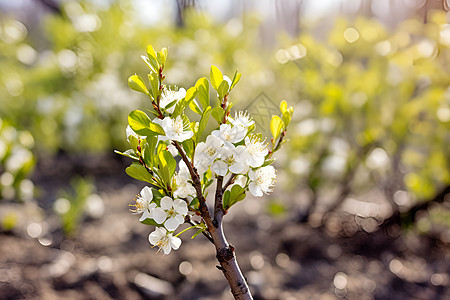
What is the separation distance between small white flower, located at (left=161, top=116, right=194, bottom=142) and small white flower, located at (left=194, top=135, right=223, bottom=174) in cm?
4

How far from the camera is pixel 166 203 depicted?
71 cm

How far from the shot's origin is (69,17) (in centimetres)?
381

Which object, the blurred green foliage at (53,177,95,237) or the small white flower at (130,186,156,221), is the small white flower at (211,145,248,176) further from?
the blurred green foliage at (53,177,95,237)

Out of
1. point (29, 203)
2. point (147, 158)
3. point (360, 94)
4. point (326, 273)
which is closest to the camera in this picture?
point (147, 158)

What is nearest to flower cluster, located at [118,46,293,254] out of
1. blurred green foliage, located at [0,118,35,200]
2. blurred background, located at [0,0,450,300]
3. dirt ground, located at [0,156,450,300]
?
blurred background, located at [0,0,450,300]

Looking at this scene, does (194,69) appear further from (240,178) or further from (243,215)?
(240,178)

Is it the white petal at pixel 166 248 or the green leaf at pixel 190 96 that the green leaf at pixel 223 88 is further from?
the white petal at pixel 166 248

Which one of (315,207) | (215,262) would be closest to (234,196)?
(215,262)

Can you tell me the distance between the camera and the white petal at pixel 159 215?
70cm

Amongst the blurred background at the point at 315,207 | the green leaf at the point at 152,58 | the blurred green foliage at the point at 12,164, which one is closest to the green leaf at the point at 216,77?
the green leaf at the point at 152,58

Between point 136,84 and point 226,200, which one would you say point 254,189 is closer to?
point 226,200

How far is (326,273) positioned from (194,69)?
2.27m

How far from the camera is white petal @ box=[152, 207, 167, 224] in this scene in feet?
2.29

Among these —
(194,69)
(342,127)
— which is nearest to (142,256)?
(342,127)
